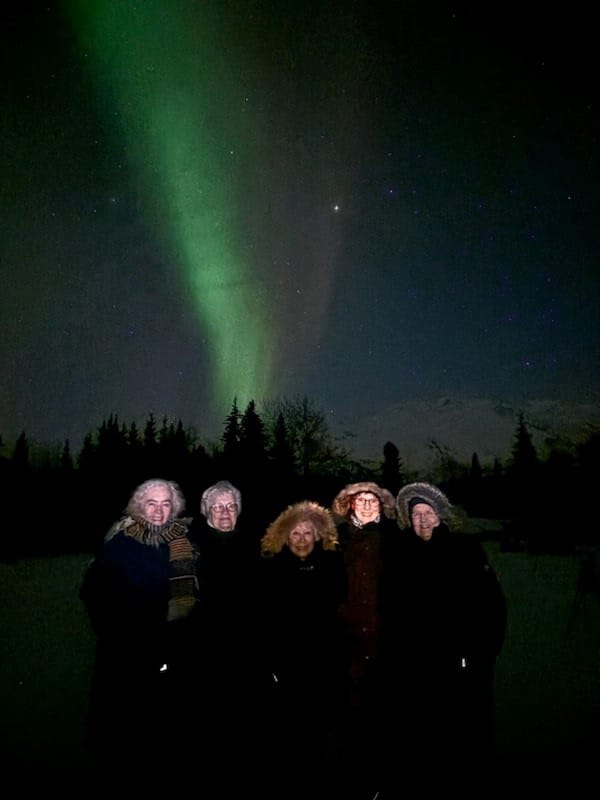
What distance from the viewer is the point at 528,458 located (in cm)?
3291

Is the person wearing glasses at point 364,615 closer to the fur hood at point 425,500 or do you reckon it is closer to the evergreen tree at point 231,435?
the fur hood at point 425,500

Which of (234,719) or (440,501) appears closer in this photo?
(234,719)

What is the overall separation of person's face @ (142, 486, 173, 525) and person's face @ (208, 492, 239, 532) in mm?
363

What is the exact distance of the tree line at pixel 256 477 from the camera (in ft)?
61.4

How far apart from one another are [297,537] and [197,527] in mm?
877

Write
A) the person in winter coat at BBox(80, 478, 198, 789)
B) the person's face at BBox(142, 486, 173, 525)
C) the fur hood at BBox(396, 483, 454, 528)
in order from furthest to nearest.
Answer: the fur hood at BBox(396, 483, 454, 528) → the person's face at BBox(142, 486, 173, 525) → the person in winter coat at BBox(80, 478, 198, 789)

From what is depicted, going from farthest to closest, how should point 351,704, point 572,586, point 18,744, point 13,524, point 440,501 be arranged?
1. point 13,524
2. point 572,586
3. point 18,744
4. point 440,501
5. point 351,704

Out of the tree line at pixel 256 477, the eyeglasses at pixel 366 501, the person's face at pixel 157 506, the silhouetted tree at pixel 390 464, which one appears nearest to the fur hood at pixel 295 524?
the eyeglasses at pixel 366 501

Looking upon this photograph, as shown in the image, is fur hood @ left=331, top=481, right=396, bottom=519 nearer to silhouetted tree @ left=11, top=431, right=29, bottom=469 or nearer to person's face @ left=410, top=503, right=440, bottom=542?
person's face @ left=410, top=503, right=440, bottom=542

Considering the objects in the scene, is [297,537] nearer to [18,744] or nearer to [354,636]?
[354,636]

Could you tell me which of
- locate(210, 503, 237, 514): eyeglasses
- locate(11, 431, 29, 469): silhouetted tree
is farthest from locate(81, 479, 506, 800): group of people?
locate(11, 431, 29, 469): silhouetted tree

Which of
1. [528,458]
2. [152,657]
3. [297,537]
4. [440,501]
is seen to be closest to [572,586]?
[440,501]

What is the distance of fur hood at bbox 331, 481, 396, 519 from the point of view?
4074 mm

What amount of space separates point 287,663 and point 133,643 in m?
1.12
